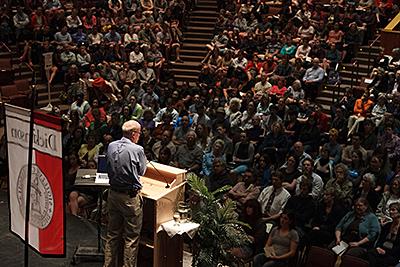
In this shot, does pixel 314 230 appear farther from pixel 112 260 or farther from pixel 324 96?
pixel 324 96

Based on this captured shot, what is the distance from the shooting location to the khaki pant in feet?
17.1

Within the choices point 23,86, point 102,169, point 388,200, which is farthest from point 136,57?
point 102,169

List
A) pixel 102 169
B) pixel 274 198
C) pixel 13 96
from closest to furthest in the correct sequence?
pixel 102 169 → pixel 274 198 → pixel 13 96

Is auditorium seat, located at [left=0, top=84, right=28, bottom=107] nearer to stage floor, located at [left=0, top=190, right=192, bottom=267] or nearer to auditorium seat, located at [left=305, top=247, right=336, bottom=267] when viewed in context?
stage floor, located at [left=0, top=190, right=192, bottom=267]

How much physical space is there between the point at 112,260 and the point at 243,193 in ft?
8.98

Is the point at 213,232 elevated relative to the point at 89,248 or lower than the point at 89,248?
elevated

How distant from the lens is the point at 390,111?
10.1 m

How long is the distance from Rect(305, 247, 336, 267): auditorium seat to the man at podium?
6.45 feet

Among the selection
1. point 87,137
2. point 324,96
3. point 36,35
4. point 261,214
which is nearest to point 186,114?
point 87,137

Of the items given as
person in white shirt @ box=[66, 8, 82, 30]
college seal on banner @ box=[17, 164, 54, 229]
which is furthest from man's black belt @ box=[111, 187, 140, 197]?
person in white shirt @ box=[66, 8, 82, 30]

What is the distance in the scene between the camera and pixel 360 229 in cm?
686

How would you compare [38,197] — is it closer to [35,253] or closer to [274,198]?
[35,253]

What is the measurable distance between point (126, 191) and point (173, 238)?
2.12 ft

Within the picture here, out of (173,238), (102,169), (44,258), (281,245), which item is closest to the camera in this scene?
(173,238)
